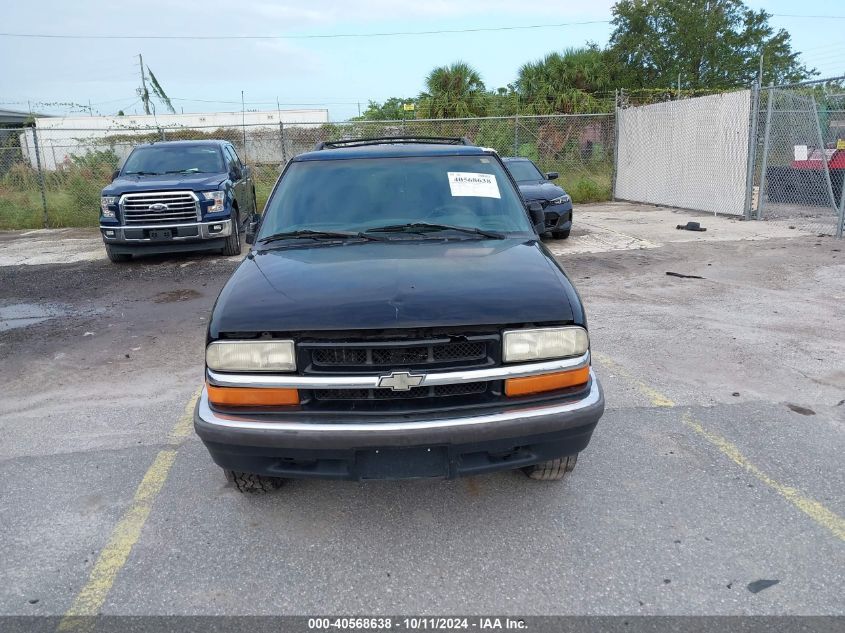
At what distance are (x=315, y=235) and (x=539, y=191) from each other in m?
7.66

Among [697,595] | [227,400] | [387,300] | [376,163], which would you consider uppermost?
[376,163]

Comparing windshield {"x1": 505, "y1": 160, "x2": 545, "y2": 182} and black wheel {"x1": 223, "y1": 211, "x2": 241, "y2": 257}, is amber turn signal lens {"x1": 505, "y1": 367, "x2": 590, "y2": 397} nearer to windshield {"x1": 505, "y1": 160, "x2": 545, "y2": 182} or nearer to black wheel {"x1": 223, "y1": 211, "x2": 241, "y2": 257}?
black wheel {"x1": 223, "y1": 211, "x2": 241, "y2": 257}

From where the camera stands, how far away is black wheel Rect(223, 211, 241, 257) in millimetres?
10305

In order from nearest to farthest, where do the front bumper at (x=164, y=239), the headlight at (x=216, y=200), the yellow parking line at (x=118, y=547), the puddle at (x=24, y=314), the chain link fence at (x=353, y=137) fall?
the yellow parking line at (x=118, y=547), the puddle at (x=24, y=314), the front bumper at (x=164, y=239), the headlight at (x=216, y=200), the chain link fence at (x=353, y=137)

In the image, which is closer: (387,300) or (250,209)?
(387,300)

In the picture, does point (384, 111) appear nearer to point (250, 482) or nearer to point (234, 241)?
point (234, 241)

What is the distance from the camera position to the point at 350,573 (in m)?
2.67

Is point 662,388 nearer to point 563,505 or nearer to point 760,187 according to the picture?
point 563,505

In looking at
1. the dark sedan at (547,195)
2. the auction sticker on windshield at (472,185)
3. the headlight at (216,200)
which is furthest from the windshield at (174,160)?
the auction sticker on windshield at (472,185)

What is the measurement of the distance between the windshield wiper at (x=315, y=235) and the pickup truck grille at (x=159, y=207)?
6.45 m

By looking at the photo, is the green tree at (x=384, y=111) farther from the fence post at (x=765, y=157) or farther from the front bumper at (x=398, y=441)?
the front bumper at (x=398, y=441)

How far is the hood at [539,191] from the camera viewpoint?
10.5m

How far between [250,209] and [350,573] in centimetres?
1024

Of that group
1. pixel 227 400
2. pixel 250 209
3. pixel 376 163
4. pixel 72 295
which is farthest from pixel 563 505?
pixel 250 209
